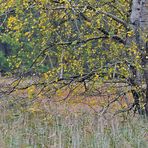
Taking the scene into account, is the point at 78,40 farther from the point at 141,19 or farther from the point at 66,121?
the point at 66,121

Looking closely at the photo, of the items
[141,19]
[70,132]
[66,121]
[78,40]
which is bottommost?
[70,132]

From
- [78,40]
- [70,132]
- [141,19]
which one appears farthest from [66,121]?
[141,19]

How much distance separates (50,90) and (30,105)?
20.3 inches

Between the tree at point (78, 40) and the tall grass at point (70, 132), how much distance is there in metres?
1.23

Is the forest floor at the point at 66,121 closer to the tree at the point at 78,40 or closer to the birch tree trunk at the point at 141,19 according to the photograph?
the tree at the point at 78,40

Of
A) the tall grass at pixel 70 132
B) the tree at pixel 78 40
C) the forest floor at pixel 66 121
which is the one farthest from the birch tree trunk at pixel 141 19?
the tall grass at pixel 70 132

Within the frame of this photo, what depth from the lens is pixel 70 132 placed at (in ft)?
19.4

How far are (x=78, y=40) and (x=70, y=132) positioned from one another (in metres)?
2.43

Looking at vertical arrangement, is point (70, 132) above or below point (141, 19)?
below

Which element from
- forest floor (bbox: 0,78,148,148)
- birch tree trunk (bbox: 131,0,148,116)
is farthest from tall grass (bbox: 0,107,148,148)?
birch tree trunk (bbox: 131,0,148,116)

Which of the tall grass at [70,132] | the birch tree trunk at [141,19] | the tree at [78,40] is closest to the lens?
the tall grass at [70,132]

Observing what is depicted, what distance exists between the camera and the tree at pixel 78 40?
773 centimetres

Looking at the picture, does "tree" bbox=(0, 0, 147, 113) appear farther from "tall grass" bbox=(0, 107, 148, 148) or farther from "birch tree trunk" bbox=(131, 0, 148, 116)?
"tall grass" bbox=(0, 107, 148, 148)

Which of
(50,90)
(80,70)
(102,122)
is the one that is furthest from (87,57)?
(102,122)
